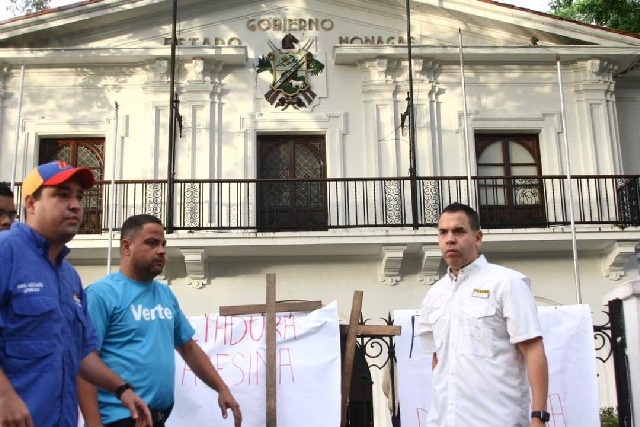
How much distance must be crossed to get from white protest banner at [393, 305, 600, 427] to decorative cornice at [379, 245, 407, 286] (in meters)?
6.59

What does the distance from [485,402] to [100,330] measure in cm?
213

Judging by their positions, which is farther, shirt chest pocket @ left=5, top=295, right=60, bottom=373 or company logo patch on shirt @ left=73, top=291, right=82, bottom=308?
company logo patch on shirt @ left=73, top=291, right=82, bottom=308

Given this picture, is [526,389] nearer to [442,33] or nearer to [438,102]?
[438,102]

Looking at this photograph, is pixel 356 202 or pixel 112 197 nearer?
pixel 112 197

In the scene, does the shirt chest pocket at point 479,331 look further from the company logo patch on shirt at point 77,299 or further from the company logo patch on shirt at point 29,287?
the company logo patch on shirt at point 29,287

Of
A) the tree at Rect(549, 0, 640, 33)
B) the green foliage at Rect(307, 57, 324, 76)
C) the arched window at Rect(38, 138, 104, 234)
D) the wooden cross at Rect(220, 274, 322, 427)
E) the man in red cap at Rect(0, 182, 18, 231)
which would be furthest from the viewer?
the tree at Rect(549, 0, 640, 33)

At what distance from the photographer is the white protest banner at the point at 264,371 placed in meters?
6.26

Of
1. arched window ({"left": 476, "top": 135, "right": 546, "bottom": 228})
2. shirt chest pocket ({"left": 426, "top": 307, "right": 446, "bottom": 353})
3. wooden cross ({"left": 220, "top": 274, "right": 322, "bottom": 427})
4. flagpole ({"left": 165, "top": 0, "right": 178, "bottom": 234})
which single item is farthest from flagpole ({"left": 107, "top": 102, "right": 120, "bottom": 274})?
shirt chest pocket ({"left": 426, "top": 307, "right": 446, "bottom": 353})

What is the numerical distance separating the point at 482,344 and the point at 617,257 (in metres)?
10.4

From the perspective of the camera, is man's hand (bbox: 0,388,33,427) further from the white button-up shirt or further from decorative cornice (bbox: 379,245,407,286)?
decorative cornice (bbox: 379,245,407,286)

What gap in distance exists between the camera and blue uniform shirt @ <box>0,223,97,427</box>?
3.14 metres

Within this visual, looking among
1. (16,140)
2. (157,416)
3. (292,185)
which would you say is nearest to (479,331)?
(157,416)

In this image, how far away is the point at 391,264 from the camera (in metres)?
13.5

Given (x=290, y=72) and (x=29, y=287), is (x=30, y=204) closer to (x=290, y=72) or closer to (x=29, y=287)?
(x=29, y=287)
